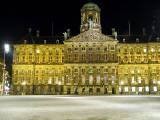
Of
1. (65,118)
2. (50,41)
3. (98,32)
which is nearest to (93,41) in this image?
(98,32)

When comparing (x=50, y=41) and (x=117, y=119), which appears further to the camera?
(x=50, y=41)

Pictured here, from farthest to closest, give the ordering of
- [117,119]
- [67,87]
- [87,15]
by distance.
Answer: [87,15] < [67,87] < [117,119]

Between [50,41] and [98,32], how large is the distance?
1373 cm

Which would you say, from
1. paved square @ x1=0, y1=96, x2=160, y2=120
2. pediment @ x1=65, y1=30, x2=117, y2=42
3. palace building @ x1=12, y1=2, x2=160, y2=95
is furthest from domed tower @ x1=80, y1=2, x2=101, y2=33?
paved square @ x1=0, y1=96, x2=160, y2=120

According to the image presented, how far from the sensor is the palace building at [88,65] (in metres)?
67.3

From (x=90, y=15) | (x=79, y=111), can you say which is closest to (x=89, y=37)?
(x=90, y=15)

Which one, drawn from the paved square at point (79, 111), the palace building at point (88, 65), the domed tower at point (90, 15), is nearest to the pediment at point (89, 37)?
the palace building at point (88, 65)

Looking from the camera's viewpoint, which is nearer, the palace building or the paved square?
the paved square

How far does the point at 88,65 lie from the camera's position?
67500 millimetres

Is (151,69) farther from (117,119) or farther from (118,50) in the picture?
(117,119)

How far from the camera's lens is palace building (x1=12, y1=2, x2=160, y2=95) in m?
67.3

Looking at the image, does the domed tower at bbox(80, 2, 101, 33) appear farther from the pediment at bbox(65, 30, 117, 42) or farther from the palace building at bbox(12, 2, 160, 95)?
the pediment at bbox(65, 30, 117, 42)

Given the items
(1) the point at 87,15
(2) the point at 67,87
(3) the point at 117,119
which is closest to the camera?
(3) the point at 117,119

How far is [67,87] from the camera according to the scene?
6738cm
